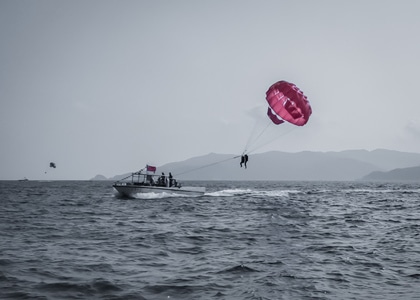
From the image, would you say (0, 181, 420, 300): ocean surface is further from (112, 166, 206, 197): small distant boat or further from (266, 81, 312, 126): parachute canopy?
(112, 166, 206, 197): small distant boat

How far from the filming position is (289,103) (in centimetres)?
2956

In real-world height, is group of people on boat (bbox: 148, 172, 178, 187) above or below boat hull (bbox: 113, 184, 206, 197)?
above

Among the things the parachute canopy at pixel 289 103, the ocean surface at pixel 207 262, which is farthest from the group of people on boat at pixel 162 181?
the ocean surface at pixel 207 262

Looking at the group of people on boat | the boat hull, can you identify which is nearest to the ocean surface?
the boat hull

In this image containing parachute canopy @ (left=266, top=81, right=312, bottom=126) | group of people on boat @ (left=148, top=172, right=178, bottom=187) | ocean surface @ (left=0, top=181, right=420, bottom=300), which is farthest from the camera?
group of people on boat @ (left=148, top=172, right=178, bottom=187)

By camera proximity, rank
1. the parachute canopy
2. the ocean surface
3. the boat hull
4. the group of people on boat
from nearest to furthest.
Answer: the ocean surface < the parachute canopy < the boat hull < the group of people on boat

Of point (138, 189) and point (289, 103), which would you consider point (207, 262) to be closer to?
point (289, 103)

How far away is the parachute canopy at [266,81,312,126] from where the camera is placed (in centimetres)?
2930

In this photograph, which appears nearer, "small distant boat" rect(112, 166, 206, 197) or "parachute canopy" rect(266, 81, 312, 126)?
"parachute canopy" rect(266, 81, 312, 126)

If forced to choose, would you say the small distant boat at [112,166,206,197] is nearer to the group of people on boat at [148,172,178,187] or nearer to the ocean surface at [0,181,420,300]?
the group of people on boat at [148,172,178,187]

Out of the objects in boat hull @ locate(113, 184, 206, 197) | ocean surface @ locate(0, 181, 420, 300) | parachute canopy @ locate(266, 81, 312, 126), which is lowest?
ocean surface @ locate(0, 181, 420, 300)

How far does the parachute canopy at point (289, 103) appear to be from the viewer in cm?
2930

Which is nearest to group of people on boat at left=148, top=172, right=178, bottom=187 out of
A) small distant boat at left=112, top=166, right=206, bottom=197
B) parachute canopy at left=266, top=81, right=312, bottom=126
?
small distant boat at left=112, top=166, right=206, bottom=197

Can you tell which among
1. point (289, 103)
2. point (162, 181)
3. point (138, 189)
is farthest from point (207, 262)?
point (162, 181)
